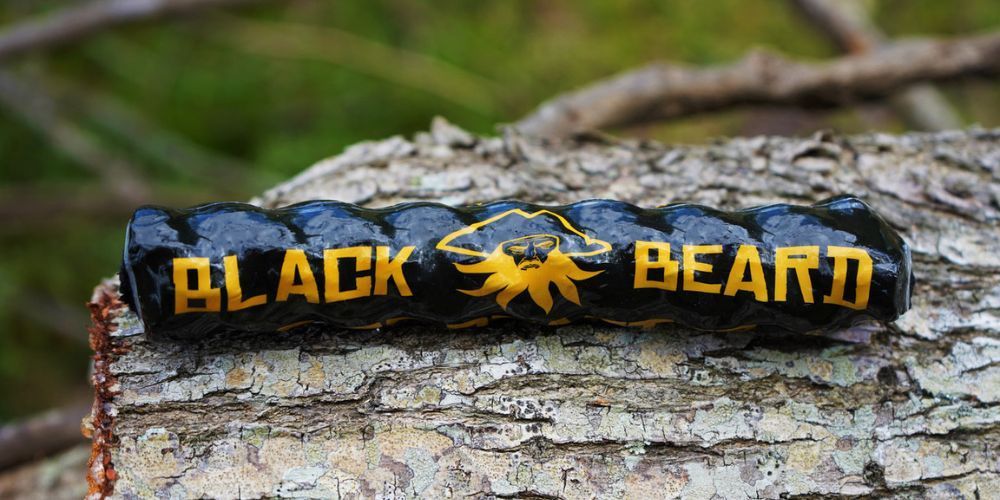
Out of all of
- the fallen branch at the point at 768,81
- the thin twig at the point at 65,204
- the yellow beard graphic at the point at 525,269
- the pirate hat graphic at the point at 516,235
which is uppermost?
the fallen branch at the point at 768,81

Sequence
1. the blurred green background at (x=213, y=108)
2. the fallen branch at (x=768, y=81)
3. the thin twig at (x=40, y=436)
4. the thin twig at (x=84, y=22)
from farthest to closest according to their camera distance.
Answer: the blurred green background at (x=213, y=108) < the thin twig at (x=84, y=22) < the fallen branch at (x=768, y=81) < the thin twig at (x=40, y=436)

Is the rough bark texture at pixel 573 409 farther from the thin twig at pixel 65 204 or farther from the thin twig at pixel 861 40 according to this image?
the thin twig at pixel 65 204

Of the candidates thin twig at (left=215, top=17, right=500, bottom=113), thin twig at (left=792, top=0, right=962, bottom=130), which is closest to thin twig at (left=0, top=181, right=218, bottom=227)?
thin twig at (left=215, top=17, right=500, bottom=113)

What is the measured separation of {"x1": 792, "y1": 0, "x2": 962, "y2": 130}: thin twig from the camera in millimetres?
2684

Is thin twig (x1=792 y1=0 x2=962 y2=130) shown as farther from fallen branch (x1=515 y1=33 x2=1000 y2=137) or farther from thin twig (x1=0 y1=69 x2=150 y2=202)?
thin twig (x1=0 y1=69 x2=150 y2=202)

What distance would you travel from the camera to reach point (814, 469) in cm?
127

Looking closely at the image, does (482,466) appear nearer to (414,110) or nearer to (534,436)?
(534,436)

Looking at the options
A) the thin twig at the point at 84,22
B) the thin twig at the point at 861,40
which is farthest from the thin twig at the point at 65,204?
the thin twig at the point at 861,40

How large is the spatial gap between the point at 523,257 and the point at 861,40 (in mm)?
2023

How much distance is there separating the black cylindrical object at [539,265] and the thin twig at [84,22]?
5.80 feet

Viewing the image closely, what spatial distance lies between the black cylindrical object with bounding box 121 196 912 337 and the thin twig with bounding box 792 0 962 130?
1.65 metres

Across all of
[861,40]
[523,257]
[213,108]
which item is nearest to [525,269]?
[523,257]

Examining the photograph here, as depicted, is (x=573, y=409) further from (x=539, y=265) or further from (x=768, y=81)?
(x=768, y=81)

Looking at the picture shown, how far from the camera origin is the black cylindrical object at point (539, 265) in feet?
3.92
